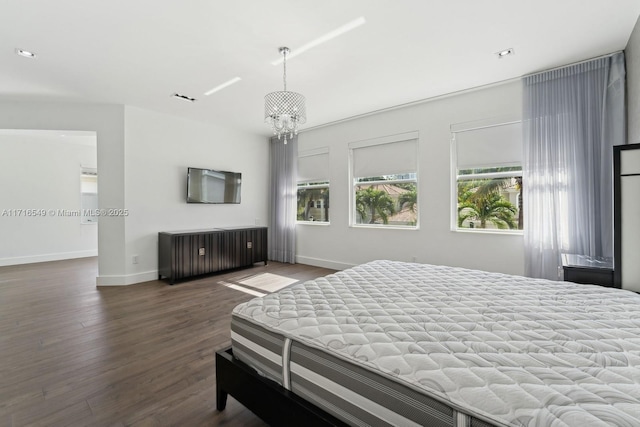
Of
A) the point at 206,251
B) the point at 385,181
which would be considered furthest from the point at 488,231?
the point at 206,251

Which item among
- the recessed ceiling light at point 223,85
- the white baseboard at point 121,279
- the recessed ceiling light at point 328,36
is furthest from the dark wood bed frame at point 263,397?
the white baseboard at point 121,279

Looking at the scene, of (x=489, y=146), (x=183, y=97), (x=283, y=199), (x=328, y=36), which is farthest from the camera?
(x=283, y=199)

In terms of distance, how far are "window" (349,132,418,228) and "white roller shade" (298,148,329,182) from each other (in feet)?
2.00

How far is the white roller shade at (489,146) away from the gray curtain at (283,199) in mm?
3158

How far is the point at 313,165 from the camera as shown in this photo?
5688 mm

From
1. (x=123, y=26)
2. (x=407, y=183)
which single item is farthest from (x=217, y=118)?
(x=407, y=183)

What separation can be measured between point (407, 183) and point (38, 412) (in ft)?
15.1

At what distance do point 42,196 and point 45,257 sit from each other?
133 cm

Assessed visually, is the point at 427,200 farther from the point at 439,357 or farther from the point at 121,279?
the point at 121,279

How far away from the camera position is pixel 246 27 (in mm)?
2467

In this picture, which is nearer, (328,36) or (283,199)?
(328,36)

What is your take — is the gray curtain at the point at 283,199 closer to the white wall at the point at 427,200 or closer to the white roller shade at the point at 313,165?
the white roller shade at the point at 313,165

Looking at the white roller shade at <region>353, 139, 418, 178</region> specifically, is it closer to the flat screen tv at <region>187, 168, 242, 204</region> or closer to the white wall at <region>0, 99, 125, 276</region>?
the flat screen tv at <region>187, 168, 242, 204</region>

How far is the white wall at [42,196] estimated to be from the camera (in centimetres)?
566
